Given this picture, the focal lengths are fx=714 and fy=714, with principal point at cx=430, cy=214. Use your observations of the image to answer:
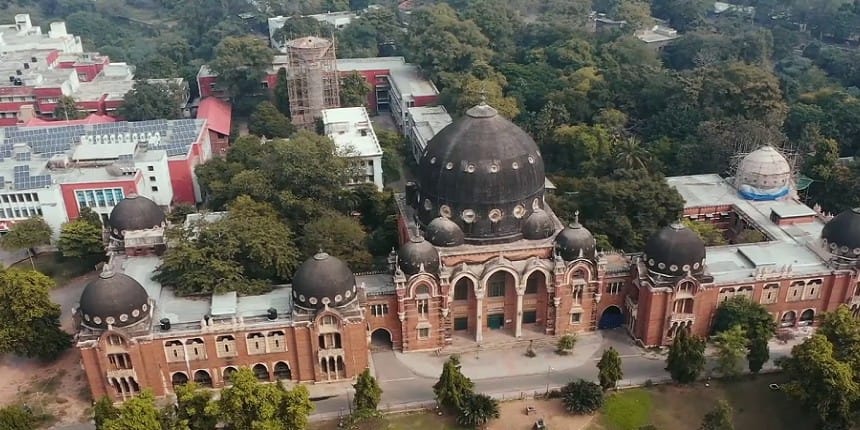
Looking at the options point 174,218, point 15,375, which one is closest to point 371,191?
point 174,218

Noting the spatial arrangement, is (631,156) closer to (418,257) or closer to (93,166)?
(418,257)

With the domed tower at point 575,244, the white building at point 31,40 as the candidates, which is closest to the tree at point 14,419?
the domed tower at point 575,244

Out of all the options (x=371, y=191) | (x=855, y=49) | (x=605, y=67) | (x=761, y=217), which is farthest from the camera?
(x=855, y=49)

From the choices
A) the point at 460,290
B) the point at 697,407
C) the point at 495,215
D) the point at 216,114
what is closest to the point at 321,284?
the point at 460,290

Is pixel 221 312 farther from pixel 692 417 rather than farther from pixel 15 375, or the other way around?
pixel 692 417

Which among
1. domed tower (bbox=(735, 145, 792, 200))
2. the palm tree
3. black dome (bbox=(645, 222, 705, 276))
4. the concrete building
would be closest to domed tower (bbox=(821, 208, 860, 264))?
black dome (bbox=(645, 222, 705, 276))

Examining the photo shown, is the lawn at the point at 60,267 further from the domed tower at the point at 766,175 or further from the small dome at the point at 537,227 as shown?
the domed tower at the point at 766,175
